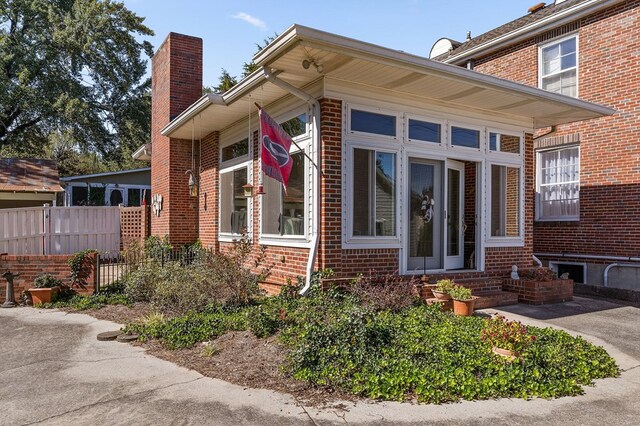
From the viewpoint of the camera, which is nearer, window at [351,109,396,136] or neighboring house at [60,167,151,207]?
window at [351,109,396,136]

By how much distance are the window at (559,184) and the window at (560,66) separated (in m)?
1.56

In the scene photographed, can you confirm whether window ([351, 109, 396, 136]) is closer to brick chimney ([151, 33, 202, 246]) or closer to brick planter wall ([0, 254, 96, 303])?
brick planter wall ([0, 254, 96, 303])

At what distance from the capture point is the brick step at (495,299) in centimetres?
769

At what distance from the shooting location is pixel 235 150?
9977mm

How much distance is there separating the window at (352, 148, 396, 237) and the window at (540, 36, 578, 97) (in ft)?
22.4

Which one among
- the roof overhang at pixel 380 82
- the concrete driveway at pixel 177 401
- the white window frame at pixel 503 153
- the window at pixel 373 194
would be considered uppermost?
the roof overhang at pixel 380 82

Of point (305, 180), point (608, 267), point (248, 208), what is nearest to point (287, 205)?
point (305, 180)

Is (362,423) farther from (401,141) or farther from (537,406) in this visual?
(401,141)

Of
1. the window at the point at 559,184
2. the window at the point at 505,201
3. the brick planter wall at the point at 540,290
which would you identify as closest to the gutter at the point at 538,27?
the window at the point at 559,184

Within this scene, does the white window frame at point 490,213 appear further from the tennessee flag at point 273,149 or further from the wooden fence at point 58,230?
the wooden fence at point 58,230

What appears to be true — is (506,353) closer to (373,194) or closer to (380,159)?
(373,194)

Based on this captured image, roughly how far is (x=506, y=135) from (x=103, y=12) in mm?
23166

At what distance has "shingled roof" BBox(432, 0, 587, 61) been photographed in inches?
464

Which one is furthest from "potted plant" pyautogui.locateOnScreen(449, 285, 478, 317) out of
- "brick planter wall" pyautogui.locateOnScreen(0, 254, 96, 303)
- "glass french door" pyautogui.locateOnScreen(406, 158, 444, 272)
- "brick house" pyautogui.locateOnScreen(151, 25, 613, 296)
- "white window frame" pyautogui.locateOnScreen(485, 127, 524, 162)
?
"brick planter wall" pyautogui.locateOnScreen(0, 254, 96, 303)
